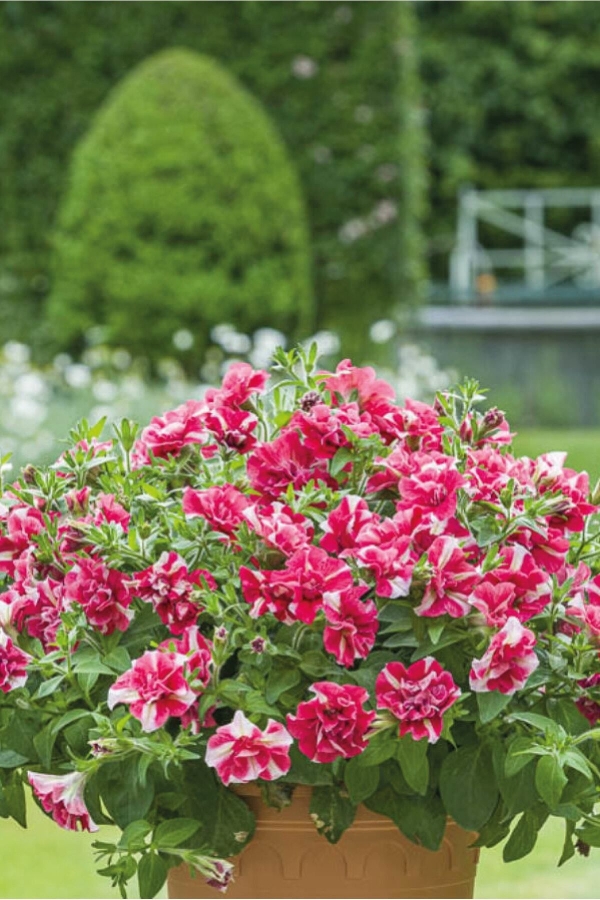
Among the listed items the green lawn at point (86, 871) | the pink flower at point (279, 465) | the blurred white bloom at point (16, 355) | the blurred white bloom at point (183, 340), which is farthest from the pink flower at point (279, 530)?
the blurred white bloom at point (183, 340)

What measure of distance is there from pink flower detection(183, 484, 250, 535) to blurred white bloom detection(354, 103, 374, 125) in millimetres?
7660

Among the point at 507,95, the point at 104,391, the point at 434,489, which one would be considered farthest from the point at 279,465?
the point at 507,95

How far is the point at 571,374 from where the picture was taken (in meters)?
10.6

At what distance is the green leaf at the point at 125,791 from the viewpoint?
1.54 meters

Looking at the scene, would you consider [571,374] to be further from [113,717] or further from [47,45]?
[113,717]

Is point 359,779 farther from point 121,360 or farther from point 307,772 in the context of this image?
point 121,360

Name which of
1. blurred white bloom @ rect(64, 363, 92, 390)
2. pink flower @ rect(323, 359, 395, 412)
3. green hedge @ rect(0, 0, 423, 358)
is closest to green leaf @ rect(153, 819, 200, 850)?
pink flower @ rect(323, 359, 395, 412)

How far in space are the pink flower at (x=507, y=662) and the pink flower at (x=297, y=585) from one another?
6.2 inches

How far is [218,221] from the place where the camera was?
8078 millimetres

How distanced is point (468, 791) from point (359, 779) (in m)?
0.12

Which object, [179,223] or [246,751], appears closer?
[246,751]

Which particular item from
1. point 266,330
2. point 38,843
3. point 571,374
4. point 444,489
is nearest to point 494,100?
point 571,374

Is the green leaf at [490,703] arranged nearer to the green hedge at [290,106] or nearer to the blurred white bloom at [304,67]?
the green hedge at [290,106]

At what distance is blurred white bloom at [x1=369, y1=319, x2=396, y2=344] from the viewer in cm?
849
